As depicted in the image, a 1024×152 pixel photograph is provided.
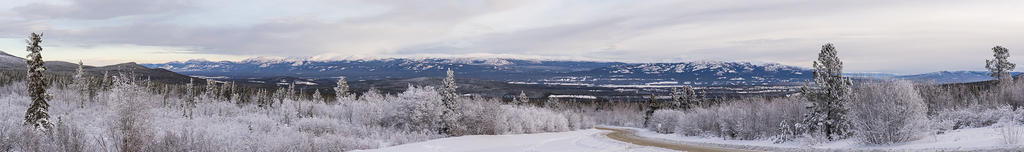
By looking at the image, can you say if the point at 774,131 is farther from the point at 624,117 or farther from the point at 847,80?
the point at 624,117

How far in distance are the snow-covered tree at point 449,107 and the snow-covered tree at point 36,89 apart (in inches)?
969

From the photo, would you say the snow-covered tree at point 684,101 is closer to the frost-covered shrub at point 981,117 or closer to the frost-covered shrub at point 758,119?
the frost-covered shrub at point 758,119

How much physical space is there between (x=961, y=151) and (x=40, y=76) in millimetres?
40053

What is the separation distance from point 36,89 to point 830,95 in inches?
1730

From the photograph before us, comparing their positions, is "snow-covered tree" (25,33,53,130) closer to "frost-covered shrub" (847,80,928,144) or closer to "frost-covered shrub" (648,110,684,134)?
"frost-covered shrub" (847,80,928,144)

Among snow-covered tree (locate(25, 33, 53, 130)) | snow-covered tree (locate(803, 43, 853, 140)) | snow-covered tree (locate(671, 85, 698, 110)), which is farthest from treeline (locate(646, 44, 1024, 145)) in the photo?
snow-covered tree (locate(25, 33, 53, 130))

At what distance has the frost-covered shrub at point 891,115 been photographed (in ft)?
79.8

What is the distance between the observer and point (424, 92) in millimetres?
45844

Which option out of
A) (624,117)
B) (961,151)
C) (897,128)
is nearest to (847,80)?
(897,128)

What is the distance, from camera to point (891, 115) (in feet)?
80.2

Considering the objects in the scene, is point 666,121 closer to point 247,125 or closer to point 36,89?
point 247,125

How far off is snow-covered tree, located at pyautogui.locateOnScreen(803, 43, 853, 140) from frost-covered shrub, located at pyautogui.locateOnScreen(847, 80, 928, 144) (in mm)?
9065

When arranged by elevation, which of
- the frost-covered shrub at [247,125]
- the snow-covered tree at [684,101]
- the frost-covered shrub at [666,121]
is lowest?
the frost-covered shrub at [666,121]

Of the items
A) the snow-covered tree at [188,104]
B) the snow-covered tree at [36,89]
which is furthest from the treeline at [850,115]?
the snow-covered tree at [188,104]
